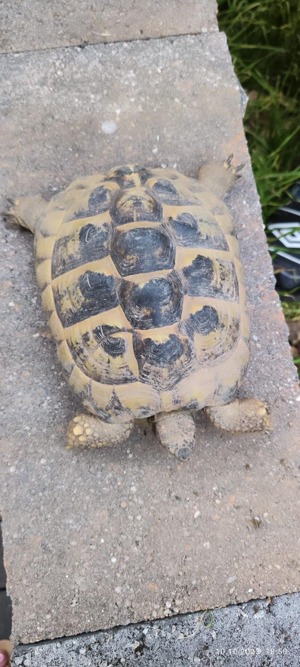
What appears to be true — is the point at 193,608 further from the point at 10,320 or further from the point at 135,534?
the point at 10,320

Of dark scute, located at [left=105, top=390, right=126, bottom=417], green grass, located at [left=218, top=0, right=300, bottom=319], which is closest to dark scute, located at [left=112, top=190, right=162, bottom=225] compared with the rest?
dark scute, located at [left=105, top=390, right=126, bottom=417]

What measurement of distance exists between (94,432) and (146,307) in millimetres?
518

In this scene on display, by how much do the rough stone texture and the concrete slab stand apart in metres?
0.07

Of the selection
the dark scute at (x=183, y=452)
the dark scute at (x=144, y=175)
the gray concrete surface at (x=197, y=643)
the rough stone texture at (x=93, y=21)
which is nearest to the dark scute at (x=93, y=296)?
the dark scute at (x=144, y=175)

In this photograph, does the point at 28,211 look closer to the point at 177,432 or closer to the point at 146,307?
the point at 146,307

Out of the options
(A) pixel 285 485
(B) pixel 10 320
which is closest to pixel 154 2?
(B) pixel 10 320

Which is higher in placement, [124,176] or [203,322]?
[124,176]

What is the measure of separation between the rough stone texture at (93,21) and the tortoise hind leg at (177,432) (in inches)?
64.4

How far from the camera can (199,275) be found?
1.81 metres

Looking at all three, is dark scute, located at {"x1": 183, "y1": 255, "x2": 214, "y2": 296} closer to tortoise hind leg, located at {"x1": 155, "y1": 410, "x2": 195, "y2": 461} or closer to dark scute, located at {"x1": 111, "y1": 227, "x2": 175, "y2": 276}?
dark scute, located at {"x1": 111, "y1": 227, "x2": 175, "y2": 276}

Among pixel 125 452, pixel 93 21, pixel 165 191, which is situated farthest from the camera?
pixel 93 21

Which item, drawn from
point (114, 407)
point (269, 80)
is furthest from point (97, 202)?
point (269, 80)

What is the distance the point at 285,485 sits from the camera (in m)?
2.13

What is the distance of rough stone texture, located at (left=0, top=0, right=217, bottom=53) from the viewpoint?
2.42 metres
